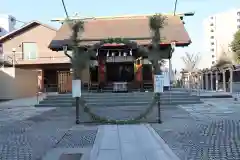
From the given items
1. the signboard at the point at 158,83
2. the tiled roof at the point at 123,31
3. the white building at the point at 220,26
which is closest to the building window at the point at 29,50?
the tiled roof at the point at 123,31

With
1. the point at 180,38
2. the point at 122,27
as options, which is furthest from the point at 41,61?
the point at 180,38

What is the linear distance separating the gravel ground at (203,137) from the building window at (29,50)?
95.5 feet

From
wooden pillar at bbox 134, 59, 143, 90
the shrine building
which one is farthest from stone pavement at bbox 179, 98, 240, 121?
wooden pillar at bbox 134, 59, 143, 90

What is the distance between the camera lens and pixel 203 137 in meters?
9.12

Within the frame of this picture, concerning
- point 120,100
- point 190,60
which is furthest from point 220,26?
point 120,100

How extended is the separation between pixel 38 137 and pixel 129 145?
9.19 ft

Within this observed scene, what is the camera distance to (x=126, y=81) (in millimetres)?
27266

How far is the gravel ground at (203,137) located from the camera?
7288 mm

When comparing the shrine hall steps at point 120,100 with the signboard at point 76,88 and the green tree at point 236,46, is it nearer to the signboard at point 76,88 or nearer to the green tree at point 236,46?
the signboard at point 76,88

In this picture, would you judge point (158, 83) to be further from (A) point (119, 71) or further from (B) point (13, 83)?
(B) point (13, 83)

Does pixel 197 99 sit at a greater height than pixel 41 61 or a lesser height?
lesser

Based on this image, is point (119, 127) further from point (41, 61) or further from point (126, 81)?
point (41, 61)

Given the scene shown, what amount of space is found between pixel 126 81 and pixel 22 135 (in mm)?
17359

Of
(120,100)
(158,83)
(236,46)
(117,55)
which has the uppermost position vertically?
(236,46)
